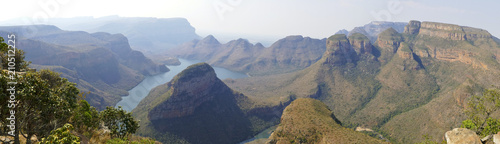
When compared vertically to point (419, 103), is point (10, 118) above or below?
above

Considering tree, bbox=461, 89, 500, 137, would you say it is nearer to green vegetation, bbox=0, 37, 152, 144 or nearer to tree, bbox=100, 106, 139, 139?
green vegetation, bbox=0, 37, 152, 144

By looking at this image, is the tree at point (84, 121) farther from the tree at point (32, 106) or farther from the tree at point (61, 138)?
the tree at point (61, 138)

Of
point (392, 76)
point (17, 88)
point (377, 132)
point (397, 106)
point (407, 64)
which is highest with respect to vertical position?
point (17, 88)

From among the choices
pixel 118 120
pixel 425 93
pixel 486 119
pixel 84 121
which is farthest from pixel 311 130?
pixel 425 93

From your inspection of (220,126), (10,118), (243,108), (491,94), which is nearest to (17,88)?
(10,118)

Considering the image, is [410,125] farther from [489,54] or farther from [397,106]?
[489,54]

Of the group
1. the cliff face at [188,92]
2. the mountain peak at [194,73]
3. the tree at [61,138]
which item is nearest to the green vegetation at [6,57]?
the tree at [61,138]
